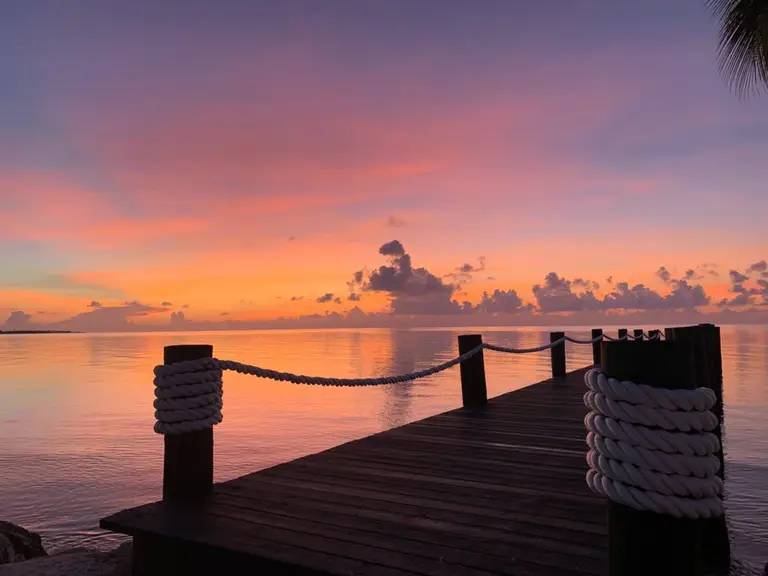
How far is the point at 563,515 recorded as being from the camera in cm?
377

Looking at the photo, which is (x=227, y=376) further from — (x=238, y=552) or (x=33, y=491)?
(x=238, y=552)

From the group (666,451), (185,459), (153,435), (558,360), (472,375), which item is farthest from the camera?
(153,435)

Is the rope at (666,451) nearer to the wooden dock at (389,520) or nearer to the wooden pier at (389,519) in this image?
the wooden pier at (389,519)

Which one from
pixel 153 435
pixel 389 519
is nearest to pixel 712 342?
pixel 389 519

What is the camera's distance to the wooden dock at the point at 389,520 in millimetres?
3059

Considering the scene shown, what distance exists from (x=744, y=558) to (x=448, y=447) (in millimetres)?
3993

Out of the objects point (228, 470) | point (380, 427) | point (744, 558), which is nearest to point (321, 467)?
point (744, 558)

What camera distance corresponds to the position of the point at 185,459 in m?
4.02

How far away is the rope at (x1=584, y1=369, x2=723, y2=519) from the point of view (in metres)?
2.02

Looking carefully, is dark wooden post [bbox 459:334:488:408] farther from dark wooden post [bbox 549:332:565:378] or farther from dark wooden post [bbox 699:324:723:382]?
dark wooden post [bbox 549:332:565:378]

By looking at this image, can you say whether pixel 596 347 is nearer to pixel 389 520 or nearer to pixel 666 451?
pixel 389 520

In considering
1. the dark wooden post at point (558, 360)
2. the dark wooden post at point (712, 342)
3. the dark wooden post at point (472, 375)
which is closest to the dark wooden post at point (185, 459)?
the dark wooden post at point (712, 342)

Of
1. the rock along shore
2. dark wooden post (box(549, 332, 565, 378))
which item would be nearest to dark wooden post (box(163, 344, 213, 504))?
the rock along shore

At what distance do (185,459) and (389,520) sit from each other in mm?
1501
